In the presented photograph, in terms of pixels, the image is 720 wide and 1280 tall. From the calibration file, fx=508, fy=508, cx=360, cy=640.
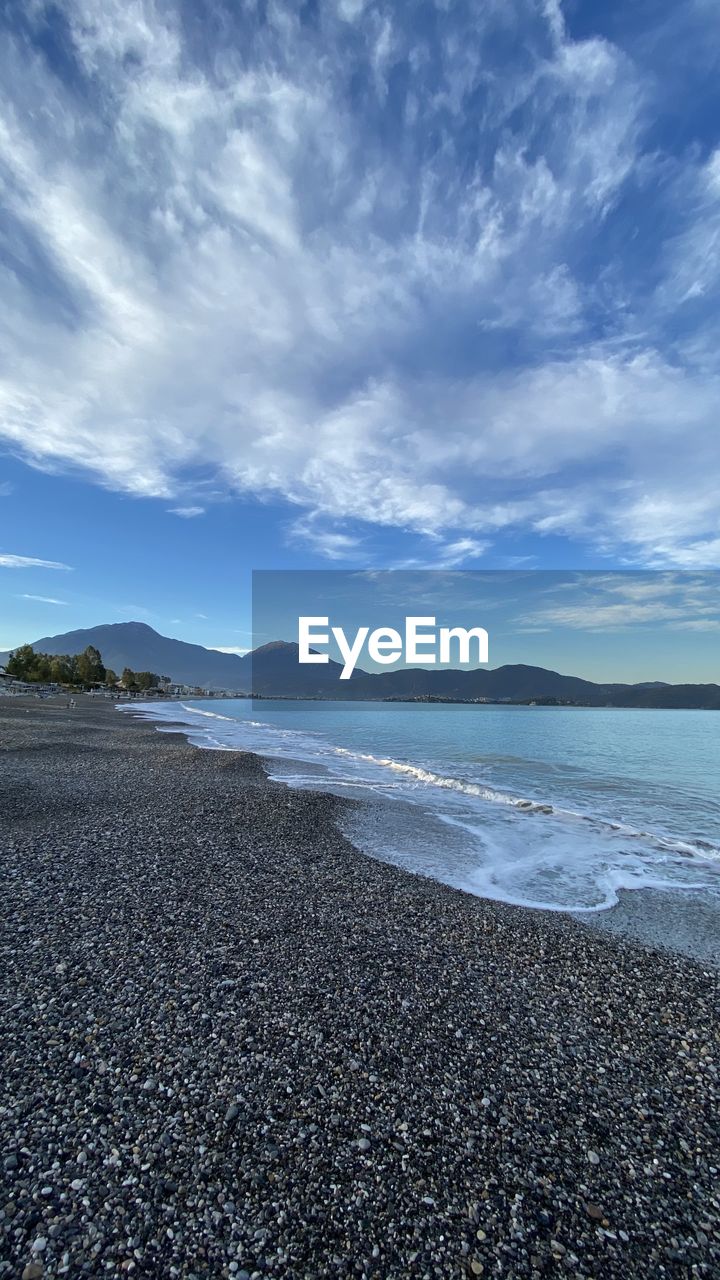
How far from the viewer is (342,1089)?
4.36m

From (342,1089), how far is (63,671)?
487 feet

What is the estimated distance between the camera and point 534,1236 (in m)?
3.28

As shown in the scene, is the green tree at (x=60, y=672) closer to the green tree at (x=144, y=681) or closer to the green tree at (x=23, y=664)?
the green tree at (x=23, y=664)

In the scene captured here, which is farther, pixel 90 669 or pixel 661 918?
pixel 90 669

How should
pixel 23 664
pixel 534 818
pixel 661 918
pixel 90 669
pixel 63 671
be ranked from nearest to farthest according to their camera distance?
pixel 661 918, pixel 534 818, pixel 23 664, pixel 63 671, pixel 90 669

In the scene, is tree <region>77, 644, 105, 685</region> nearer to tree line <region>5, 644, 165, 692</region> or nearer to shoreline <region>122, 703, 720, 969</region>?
tree line <region>5, 644, 165, 692</region>

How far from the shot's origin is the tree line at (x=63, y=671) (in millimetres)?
117500

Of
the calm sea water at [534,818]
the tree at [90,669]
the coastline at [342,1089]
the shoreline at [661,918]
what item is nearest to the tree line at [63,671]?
the tree at [90,669]

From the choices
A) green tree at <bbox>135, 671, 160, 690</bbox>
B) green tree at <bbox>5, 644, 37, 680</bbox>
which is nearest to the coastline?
green tree at <bbox>5, 644, 37, 680</bbox>

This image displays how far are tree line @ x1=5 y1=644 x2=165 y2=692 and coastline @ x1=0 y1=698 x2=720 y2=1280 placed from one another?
130220mm

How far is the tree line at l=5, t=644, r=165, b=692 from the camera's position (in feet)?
385

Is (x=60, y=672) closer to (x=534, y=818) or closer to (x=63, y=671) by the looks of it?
(x=63, y=671)

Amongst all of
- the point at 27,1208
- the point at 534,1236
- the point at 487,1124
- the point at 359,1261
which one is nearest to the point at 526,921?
the point at 487,1124

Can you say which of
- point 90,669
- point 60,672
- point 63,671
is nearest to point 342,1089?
point 60,672
